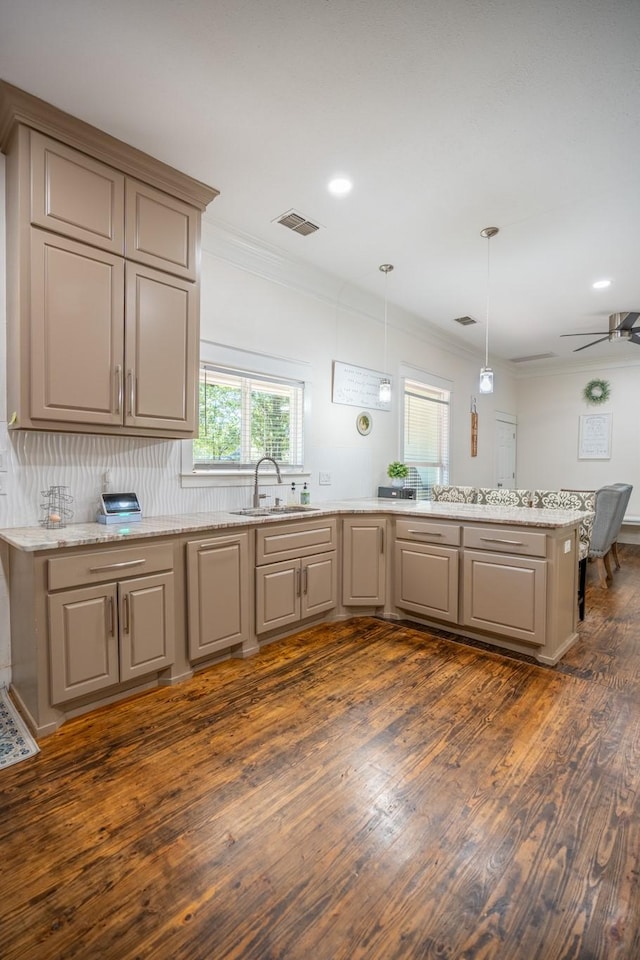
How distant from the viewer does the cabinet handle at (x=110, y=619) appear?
2.18 m

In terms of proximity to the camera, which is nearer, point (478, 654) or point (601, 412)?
point (478, 654)

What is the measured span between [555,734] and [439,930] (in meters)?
1.16

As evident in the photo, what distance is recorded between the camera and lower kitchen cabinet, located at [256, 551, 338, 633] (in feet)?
9.55

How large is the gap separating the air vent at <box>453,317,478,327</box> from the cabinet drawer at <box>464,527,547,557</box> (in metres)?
3.21

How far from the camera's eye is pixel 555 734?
6.75 ft

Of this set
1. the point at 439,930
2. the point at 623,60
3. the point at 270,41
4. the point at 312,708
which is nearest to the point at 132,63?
the point at 270,41

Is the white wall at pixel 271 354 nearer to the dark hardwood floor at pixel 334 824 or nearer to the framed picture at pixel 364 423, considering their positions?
the framed picture at pixel 364 423

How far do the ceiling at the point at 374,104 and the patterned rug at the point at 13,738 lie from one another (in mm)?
2901

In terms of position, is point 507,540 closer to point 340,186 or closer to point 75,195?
point 340,186

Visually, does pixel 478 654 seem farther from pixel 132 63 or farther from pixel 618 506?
pixel 132 63

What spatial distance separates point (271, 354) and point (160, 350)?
4.03 feet

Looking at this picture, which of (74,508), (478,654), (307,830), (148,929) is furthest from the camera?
(478,654)

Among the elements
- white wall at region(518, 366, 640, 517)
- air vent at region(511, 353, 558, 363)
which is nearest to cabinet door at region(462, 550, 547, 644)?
air vent at region(511, 353, 558, 363)

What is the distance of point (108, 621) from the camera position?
7.16 ft
